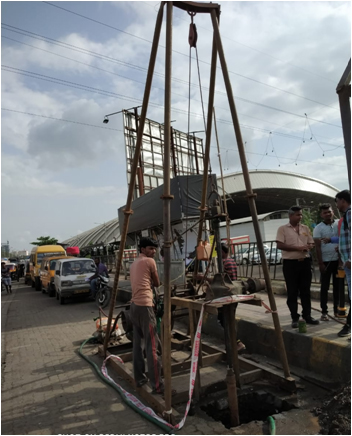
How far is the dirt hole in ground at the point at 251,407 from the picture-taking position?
155 inches

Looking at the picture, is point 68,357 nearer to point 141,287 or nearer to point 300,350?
point 141,287

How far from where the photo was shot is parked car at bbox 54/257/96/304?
13.5m

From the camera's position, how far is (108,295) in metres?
12.2

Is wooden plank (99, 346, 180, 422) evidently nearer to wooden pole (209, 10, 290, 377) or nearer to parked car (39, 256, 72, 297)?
wooden pole (209, 10, 290, 377)

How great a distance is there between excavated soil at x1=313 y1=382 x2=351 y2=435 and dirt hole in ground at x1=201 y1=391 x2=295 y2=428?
0.37 metres

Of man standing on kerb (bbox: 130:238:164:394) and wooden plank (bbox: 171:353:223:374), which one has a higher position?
man standing on kerb (bbox: 130:238:164:394)

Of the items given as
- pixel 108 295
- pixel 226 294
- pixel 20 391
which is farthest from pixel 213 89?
pixel 108 295

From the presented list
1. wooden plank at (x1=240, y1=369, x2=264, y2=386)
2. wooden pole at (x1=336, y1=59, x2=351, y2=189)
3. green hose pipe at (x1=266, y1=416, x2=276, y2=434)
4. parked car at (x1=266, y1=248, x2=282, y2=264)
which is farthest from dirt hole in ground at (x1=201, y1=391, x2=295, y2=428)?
parked car at (x1=266, y1=248, x2=282, y2=264)

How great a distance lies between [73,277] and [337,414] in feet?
38.7

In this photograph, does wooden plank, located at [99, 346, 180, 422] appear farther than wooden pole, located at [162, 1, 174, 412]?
Yes

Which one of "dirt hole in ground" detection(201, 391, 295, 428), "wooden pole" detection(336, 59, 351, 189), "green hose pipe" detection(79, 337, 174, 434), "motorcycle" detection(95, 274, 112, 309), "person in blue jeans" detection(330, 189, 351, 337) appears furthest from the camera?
"motorcycle" detection(95, 274, 112, 309)

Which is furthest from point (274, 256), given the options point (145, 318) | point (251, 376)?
point (145, 318)

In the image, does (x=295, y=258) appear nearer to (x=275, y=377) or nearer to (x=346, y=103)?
(x=275, y=377)

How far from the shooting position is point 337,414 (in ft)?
11.2
